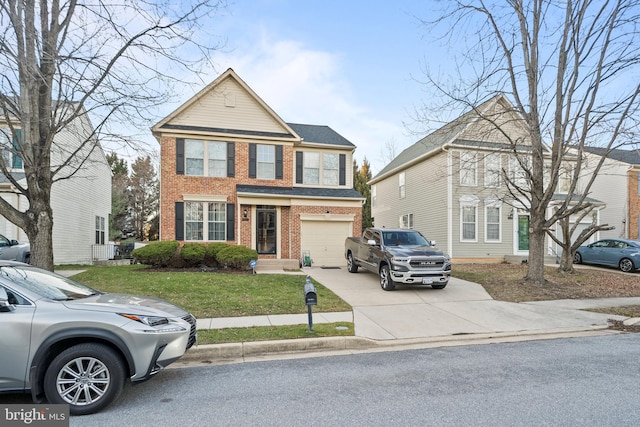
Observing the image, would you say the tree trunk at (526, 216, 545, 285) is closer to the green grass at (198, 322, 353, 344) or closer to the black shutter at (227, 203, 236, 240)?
the green grass at (198, 322, 353, 344)

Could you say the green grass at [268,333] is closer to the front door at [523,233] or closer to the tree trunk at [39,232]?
the tree trunk at [39,232]

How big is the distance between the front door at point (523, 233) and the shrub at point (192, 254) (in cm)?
1596

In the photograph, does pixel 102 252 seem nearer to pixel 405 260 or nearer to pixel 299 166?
pixel 299 166

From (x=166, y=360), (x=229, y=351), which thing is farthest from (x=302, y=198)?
(x=166, y=360)

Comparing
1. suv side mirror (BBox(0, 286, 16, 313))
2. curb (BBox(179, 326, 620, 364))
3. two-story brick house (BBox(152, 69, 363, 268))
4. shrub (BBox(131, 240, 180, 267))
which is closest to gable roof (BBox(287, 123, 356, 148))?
two-story brick house (BBox(152, 69, 363, 268))

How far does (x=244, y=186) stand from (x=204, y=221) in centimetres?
227

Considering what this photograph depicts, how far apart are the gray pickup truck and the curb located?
128 inches

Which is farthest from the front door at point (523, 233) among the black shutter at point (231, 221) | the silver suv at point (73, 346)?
the silver suv at point (73, 346)

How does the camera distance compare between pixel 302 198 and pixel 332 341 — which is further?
pixel 302 198

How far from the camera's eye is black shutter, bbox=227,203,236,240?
15766mm

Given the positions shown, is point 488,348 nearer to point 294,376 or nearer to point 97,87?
A: point 294,376

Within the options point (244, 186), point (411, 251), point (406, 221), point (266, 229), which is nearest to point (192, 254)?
point (266, 229)

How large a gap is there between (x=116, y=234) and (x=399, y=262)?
109ft

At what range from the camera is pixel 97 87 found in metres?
7.84
